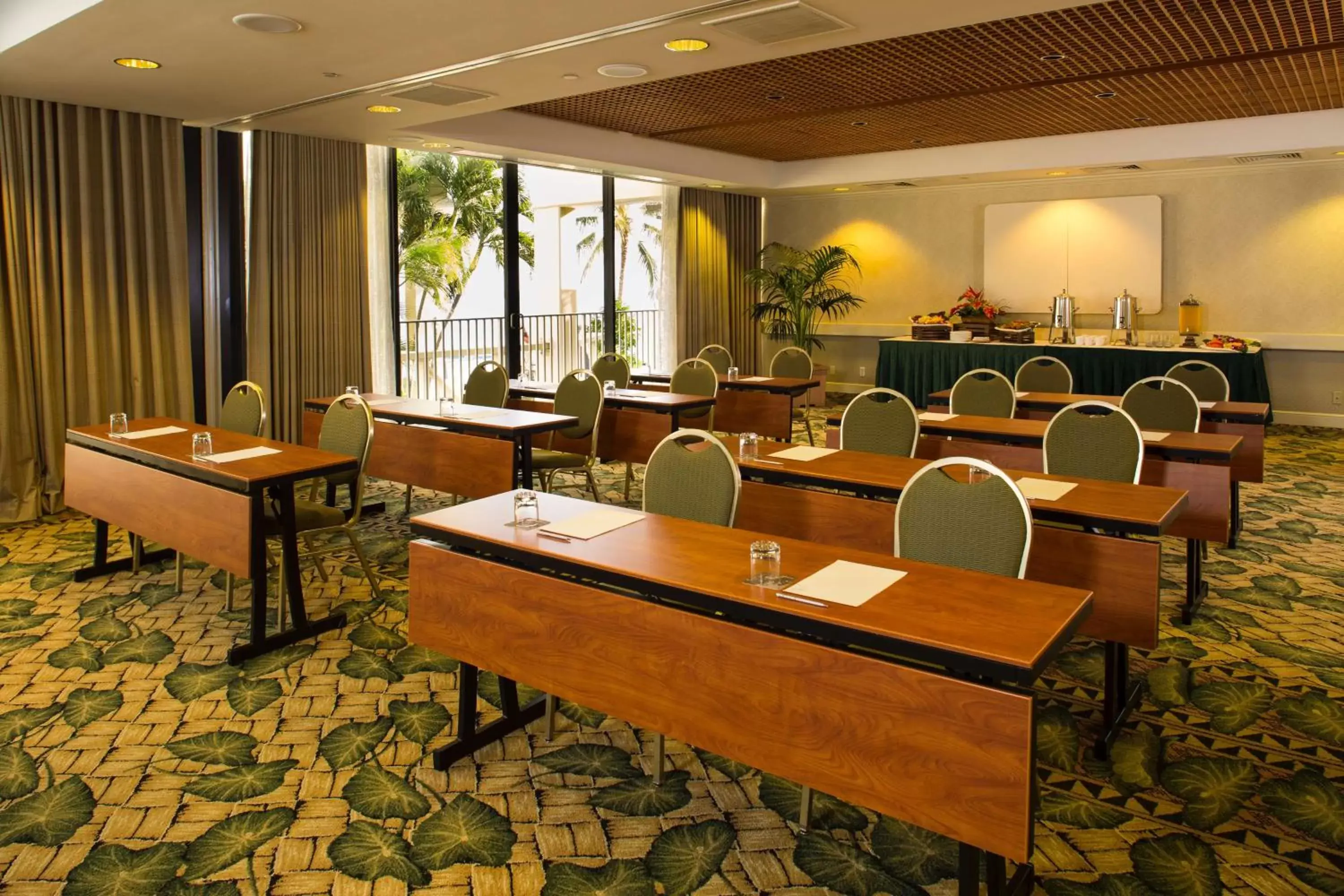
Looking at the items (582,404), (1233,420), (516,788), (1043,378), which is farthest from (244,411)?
(1233,420)

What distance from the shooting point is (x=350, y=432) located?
4.59m

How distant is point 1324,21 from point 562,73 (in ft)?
14.0

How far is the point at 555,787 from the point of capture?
2.98 metres

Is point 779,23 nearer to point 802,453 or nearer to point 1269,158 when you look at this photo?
point 802,453

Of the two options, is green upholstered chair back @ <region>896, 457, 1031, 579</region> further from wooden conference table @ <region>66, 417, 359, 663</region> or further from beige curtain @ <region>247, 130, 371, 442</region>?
beige curtain @ <region>247, 130, 371, 442</region>

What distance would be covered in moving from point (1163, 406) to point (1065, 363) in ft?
12.7

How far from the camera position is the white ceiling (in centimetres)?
412

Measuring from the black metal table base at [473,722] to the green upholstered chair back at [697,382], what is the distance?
4.14 m

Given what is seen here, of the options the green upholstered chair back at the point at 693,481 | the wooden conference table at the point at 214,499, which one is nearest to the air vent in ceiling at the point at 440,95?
the wooden conference table at the point at 214,499

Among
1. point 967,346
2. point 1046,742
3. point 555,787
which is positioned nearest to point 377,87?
point 555,787

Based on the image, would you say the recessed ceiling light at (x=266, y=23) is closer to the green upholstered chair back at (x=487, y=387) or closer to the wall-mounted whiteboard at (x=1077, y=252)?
the green upholstered chair back at (x=487, y=387)

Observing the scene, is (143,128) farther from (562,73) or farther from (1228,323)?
(1228,323)

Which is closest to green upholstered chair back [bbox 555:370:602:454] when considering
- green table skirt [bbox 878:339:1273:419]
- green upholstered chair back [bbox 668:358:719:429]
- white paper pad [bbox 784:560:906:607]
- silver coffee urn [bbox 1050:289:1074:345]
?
green upholstered chair back [bbox 668:358:719:429]

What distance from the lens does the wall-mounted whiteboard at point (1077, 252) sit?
1028 cm
